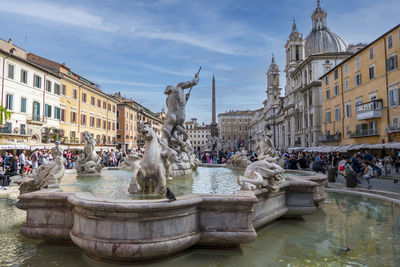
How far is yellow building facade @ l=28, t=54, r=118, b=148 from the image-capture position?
104ft

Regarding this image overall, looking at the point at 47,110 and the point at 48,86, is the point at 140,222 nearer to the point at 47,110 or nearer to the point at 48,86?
the point at 47,110

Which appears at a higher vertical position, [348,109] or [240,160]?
[348,109]

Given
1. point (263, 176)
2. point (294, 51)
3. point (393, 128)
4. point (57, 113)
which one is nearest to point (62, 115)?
point (57, 113)

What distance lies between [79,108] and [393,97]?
1328 inches

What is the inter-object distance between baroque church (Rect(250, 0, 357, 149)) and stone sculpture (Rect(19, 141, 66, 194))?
37.1m

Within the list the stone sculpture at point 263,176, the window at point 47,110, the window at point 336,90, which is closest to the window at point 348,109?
the window at point 336,90


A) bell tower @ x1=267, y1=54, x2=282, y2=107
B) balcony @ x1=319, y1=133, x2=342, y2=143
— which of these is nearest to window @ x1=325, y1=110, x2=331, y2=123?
balcony @ x1=319, y1=133, x2=342, y2=143

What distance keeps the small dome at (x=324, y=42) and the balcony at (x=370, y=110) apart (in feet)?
99.4

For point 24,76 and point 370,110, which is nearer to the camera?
point 24,76

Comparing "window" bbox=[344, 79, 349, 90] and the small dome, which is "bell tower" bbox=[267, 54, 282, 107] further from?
"window" bbox=[344, 79, 349, 90]

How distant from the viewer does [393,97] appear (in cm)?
2573

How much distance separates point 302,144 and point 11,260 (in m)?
53.7

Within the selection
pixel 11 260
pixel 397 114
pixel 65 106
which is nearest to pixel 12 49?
pixel 65 106

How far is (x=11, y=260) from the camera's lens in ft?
11.4
